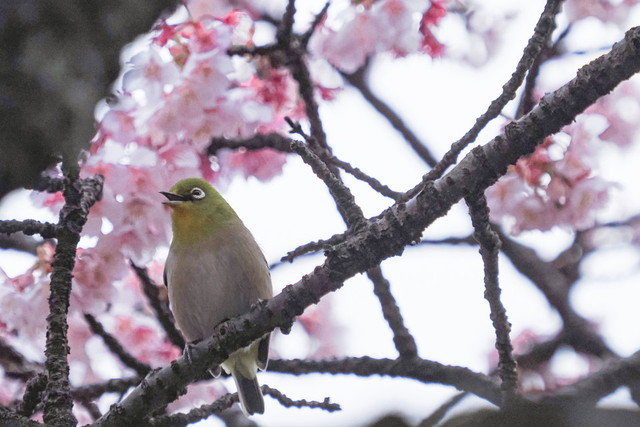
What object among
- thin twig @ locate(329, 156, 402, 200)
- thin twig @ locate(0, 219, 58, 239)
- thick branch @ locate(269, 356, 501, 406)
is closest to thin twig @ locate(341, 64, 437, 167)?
thick branch @ locate(269, 356, 501, 406)

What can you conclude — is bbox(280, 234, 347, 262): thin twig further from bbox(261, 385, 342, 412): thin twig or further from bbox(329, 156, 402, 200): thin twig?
bbox(261, 385, 342, 412): thin twig

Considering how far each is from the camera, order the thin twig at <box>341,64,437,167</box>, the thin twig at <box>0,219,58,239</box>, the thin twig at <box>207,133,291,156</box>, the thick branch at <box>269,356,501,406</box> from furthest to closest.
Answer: the thin twig at <box>341,64,437,167</box>, the thin twig at <box>207,133,291,156</box>, the thick branch at <box>269,356,501,406</box>, the thin twig at <box>0,219,58,239</box>

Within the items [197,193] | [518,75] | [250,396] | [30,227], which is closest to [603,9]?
[518,75]

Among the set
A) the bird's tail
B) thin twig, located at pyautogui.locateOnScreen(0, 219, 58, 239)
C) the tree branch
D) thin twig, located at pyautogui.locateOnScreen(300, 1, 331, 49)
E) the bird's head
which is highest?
thin twig, located at pyautogui.locateOnScreen(300, 1, 331, 49)

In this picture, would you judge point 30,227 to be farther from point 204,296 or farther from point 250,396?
point 250,396

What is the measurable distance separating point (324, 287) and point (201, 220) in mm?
2047

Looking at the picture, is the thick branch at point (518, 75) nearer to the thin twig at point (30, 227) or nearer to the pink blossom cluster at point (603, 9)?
the thin twig at point (30, 227)

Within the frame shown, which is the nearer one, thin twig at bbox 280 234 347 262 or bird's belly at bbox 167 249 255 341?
thin twig at bbox 280 234 347 262

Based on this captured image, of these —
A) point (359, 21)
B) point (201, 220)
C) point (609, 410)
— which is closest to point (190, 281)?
point (201, 220)

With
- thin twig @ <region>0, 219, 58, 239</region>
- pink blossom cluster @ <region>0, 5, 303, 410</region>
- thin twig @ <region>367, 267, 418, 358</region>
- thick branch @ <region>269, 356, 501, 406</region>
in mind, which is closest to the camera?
thin twig @ <region>0, 219, 58, 239</region>

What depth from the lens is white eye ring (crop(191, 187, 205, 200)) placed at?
466cm

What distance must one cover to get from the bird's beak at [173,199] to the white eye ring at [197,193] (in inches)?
3.4

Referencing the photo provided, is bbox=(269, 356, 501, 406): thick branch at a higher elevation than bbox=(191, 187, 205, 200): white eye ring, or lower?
lower

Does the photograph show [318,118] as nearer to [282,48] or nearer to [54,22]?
[282,48]
